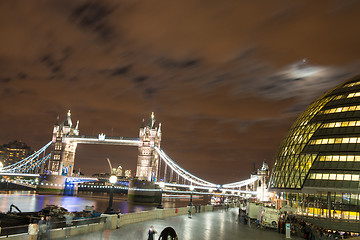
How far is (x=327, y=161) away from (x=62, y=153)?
482ft

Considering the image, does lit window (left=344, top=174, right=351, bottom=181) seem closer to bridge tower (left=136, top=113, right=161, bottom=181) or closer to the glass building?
the glass building

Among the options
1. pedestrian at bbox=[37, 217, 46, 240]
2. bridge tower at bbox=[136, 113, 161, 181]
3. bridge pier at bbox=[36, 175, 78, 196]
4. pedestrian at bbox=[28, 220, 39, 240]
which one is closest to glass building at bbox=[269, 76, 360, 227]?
pedestrian at bbox=[37, 217, 46, 240]

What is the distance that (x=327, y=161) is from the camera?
57188mm

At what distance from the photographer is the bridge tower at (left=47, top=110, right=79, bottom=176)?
170m

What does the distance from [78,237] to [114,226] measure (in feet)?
15.7

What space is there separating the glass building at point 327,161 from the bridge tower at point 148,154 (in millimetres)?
84251

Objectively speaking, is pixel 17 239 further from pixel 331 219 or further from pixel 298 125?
pixel 298 125

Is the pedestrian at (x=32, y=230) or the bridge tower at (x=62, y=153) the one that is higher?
the bridge tower at (x=62, y=153)

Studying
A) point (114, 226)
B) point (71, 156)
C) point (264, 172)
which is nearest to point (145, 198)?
point (264, 172)

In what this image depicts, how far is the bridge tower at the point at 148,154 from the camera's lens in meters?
147

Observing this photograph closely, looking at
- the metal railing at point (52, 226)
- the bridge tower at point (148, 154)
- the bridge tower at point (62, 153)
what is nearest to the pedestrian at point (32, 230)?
the metal railing at point (52, 226)

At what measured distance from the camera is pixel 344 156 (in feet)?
182

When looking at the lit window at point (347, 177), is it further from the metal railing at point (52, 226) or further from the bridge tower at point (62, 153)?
the bridge tower at point (62, 153)

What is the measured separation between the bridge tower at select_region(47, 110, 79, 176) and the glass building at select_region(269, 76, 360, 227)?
129893mm
